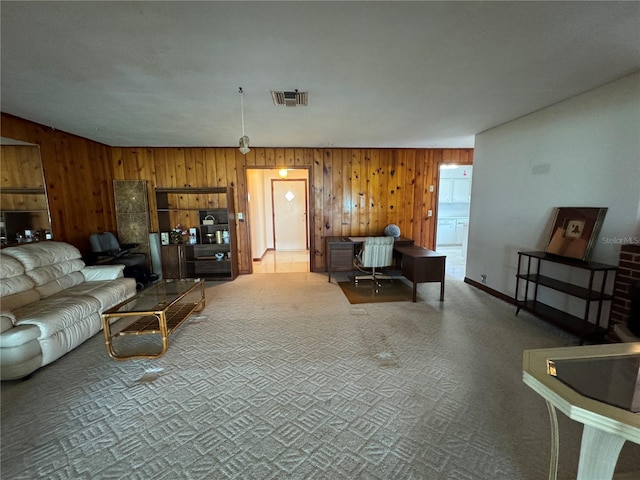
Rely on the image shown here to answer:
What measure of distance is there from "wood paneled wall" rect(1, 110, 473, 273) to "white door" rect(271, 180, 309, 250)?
7.10 ft

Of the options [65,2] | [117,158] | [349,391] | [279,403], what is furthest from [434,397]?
[117,158]

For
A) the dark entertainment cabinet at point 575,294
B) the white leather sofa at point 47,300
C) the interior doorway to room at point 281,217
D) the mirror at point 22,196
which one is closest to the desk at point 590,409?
the dark entertainment cabinet at point 575,294

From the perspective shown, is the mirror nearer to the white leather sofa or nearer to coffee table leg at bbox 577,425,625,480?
the white leather sofa

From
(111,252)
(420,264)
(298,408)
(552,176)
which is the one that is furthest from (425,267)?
(111,252)

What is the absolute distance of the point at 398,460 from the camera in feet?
4.91

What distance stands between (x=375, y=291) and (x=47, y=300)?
3.99m

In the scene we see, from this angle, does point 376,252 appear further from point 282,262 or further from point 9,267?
point 9,267

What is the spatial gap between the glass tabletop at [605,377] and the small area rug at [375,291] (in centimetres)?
274

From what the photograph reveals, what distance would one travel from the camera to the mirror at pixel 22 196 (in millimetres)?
3137

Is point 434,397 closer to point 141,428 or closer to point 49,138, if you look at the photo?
point 141,428

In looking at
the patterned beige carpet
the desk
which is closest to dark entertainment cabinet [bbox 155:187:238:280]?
the patterned beige carpet

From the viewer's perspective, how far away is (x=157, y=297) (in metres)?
2.96

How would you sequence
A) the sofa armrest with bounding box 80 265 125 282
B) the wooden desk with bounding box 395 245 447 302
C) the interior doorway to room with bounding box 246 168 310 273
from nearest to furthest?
the sofa armrest with bounding box 80 265 125 282 → the wooden desk with bounding box 395 245 447 302 → the interior doorway to room with bounding box 246 168 310 273

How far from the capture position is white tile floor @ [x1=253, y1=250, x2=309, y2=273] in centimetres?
576
